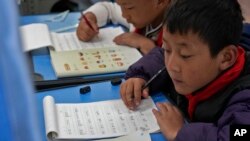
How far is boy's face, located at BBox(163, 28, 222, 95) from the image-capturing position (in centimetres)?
85

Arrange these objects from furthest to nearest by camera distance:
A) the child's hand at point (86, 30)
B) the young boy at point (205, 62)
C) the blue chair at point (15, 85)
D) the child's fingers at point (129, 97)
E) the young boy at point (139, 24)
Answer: the child's hand at point (86, 30) < the young boy at point (139, 24) < the child's fingers at point (129, 97) < the young boy at point (205, 62) < the blue chair at point (15, 85)

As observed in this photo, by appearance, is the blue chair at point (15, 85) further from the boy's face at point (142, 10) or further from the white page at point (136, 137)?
the boy's face at point (142, 10)

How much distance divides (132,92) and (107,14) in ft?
2.24

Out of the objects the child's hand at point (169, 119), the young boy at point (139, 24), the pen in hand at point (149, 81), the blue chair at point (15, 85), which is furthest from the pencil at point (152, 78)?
the blue chair at point (15, 85)

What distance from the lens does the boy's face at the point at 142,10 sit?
1311mm

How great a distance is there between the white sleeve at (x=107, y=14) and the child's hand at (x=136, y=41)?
182mm

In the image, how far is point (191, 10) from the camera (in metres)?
0.86

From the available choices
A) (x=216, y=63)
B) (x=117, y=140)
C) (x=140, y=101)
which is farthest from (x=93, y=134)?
(x=216, y=63)

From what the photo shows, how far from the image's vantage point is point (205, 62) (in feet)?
2.82

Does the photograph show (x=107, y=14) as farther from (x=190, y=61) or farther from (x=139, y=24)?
(x=190, y=61)

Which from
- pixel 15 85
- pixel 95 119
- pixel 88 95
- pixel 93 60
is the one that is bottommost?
pixel 15 85

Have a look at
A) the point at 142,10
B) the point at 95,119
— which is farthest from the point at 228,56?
the point at 142,10

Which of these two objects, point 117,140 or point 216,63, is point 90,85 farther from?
point 216,63

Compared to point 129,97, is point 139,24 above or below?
above
